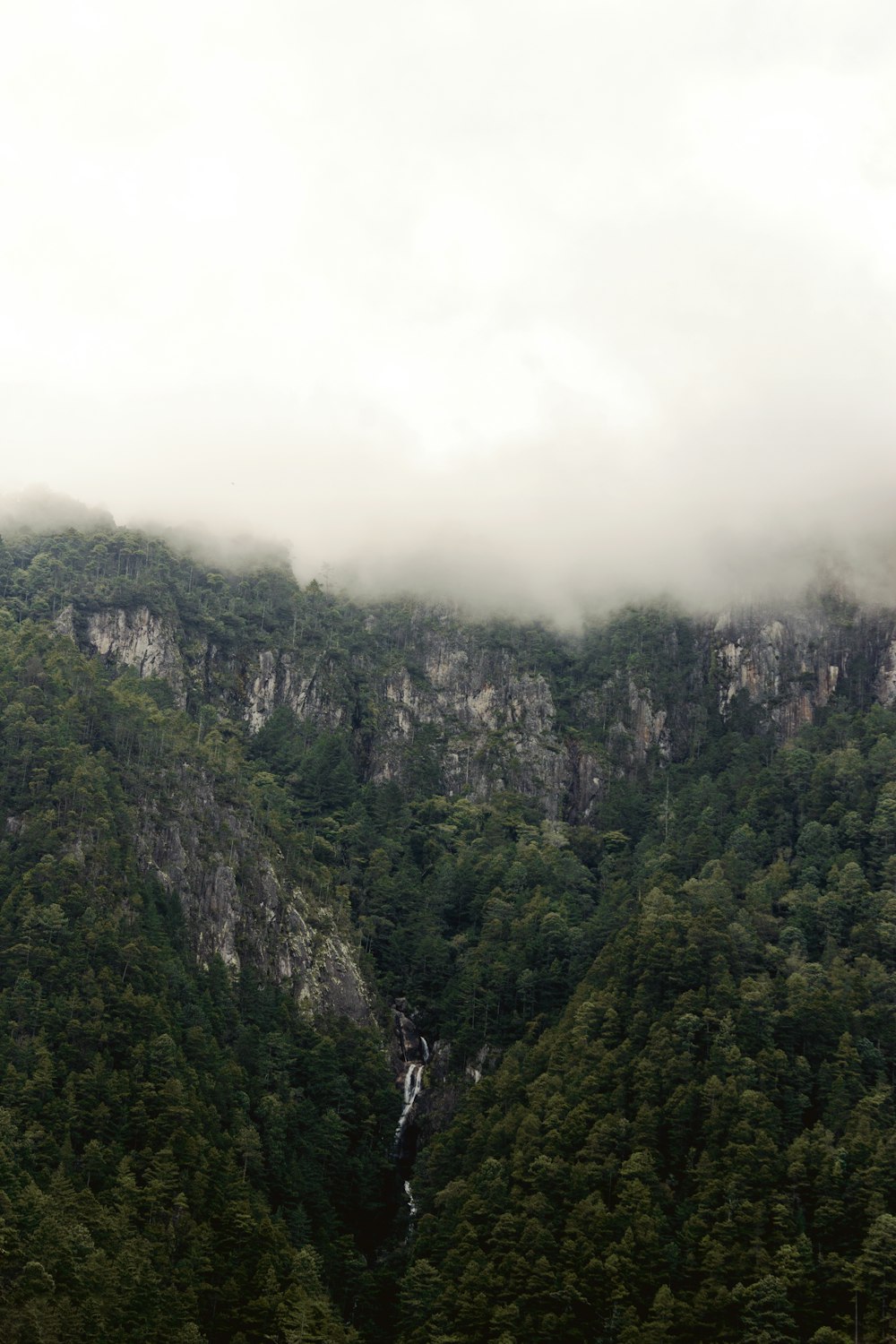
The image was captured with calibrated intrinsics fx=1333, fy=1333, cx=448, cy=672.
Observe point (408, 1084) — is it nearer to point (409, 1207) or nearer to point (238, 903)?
point (409, 1207)

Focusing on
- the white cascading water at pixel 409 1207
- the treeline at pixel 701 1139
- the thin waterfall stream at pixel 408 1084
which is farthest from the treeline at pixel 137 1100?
the treeline at pixel 701 1139

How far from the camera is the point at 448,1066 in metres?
153

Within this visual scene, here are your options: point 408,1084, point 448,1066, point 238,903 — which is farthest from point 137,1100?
point 448,1066

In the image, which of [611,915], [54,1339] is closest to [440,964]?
[611,915]

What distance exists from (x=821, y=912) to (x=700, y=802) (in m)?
40.5

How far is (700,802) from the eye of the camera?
184625 mm

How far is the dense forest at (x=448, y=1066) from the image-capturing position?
4013 inches

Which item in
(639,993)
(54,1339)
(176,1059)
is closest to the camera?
(54,1339)

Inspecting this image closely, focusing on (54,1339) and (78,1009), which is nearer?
(54,1339)

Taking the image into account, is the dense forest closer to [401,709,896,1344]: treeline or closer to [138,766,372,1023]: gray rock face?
[401,709,896,1344]: treeline

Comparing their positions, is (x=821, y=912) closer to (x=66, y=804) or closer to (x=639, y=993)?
(x=639, y=993)

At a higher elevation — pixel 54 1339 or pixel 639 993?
pixel 639 993

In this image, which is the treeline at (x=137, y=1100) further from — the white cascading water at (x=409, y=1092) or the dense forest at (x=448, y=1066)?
the white cascading water at (x=409, y=1092)

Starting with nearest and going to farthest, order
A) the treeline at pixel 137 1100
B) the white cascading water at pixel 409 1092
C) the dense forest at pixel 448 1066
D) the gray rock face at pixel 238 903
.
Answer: the treeline at pixel 137 1100 → the dense forest at pixel 448 1066 → the white cascading water at pixel 409 1092 → the gray rock face at pixel 238 903
